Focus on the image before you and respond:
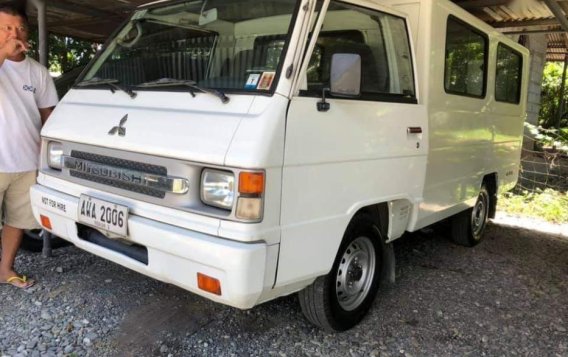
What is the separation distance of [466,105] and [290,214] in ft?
8.52

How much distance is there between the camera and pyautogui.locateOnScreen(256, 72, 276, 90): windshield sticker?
2.55 m

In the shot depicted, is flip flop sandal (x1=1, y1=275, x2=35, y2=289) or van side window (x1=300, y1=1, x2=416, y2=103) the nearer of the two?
van side window (x1=300, y1=1, x2=416, y2=103)

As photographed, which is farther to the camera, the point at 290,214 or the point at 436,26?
the point at 436,26

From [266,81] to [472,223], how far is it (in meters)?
3.70

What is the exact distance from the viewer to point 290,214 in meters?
2.52

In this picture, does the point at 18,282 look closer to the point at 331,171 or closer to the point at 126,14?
the point at 331,171

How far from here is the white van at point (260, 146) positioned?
2398mm

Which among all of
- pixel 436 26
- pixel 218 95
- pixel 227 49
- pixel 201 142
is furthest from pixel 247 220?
pixel 436 26

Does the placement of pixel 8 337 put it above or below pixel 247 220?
below

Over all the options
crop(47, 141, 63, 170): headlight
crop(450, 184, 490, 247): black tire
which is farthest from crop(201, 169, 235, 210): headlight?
crop(450, 184, 490, 247): black tire

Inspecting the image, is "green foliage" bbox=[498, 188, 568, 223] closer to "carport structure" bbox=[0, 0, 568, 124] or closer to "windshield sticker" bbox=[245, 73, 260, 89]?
"carport structure" bbox=[0, 0, 568, 124]

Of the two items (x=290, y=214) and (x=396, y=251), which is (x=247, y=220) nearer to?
(x=290, y=214)

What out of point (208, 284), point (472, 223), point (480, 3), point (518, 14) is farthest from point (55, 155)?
point (518, 14)

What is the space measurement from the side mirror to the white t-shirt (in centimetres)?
221
